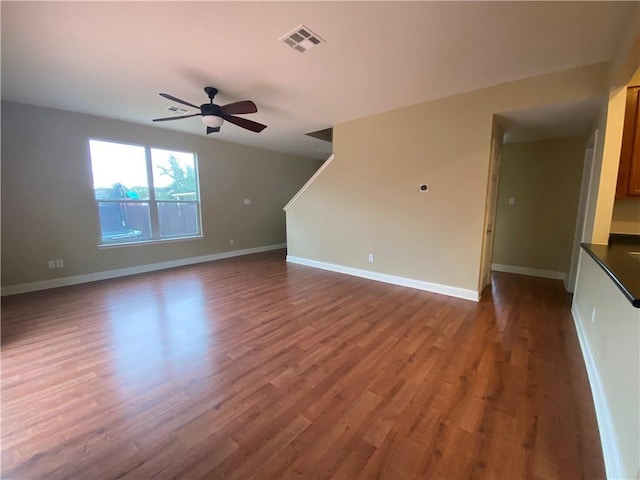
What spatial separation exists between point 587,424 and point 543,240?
3.76 m

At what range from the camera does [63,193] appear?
4.06 meters

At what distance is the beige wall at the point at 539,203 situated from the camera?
4125mm

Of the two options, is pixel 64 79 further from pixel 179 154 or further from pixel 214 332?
pixel 214 332

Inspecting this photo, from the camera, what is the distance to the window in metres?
4.46

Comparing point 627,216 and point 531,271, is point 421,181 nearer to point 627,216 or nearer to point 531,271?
point 627,216

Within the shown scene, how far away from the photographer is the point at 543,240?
440 centimetres

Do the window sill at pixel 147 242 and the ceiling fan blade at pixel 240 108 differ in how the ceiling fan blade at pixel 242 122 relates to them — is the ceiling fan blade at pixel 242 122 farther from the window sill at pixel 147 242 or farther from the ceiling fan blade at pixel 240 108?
the window sill at pixel 147 242

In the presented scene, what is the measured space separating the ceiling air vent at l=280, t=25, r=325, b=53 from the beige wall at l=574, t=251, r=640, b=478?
2.71 m

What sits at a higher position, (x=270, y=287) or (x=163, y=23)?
(x=163, y=23)

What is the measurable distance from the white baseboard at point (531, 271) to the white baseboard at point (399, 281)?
188cm

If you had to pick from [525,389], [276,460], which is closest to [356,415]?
[276,460]

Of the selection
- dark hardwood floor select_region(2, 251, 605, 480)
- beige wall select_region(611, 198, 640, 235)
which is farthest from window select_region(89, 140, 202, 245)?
beige wall select_region(611, 198, 640, 235)

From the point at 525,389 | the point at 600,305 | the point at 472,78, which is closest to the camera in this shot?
the point at 525,389

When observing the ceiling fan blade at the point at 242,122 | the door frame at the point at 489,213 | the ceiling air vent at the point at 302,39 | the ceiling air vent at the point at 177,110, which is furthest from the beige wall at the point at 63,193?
the door frame at the point at 489,213
